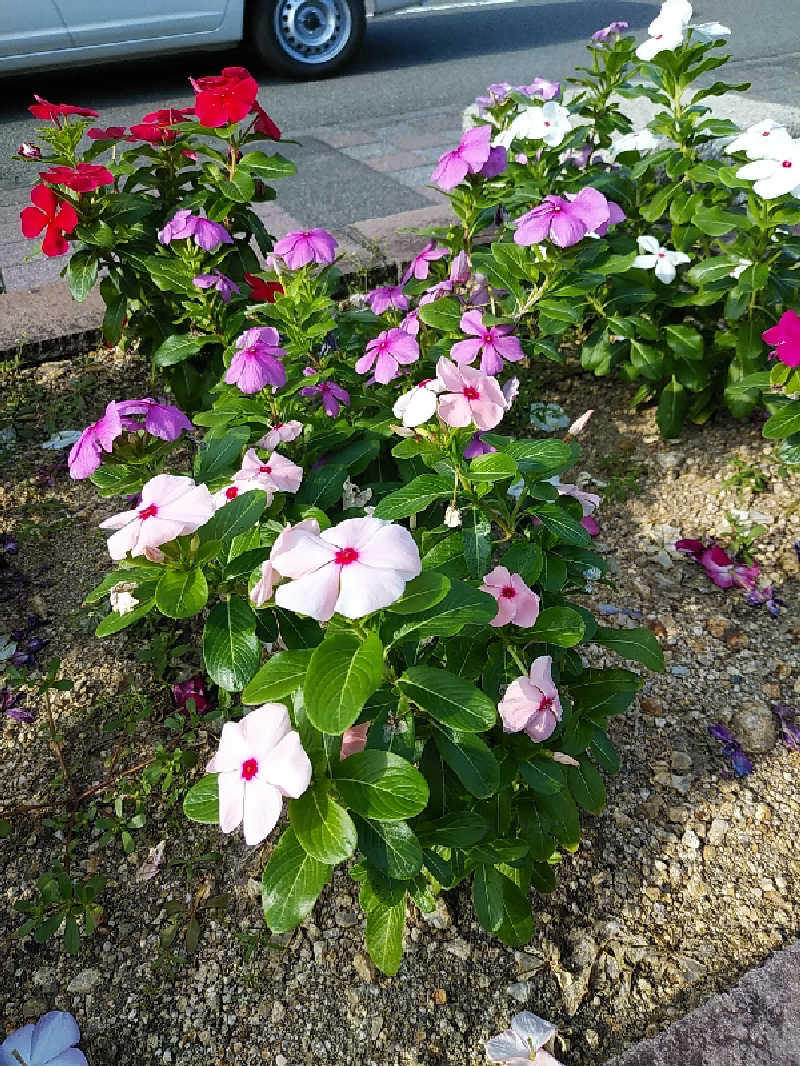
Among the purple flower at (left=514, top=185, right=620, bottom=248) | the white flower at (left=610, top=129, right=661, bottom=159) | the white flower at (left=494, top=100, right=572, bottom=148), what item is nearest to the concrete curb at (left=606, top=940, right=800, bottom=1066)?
the purple flower at (left=514, top=185, right=620, bottom=248)

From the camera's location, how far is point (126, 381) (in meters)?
3.19

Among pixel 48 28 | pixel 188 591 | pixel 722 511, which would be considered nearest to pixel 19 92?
pixel 48 28

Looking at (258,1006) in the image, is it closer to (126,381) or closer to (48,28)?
(126,381)

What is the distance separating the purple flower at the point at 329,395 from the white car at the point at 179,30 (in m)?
5.75

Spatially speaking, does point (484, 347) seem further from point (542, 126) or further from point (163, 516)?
point (542, 126)

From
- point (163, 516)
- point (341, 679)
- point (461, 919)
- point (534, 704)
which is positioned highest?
point (163, 516)

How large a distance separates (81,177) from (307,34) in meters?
5.90

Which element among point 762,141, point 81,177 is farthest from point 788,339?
point 81,177

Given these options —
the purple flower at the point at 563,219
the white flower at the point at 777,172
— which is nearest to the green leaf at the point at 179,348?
the purple flower at the point at 563,219

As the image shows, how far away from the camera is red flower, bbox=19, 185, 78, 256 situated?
7.29ft

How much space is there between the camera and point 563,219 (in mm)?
2014

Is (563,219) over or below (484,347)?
over

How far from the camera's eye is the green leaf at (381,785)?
1.15 m

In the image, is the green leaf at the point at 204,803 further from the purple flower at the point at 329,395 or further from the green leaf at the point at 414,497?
the purple flower at the point at 329,395
